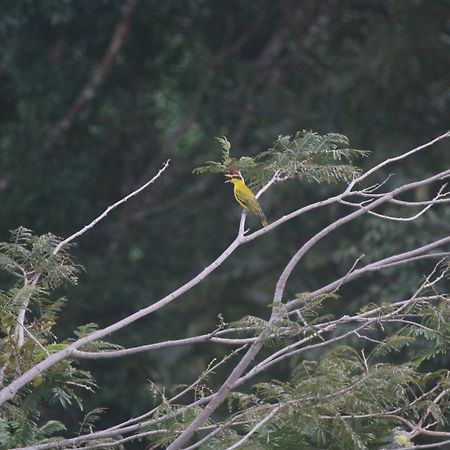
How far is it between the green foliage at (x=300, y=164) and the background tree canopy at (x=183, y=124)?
4012mm

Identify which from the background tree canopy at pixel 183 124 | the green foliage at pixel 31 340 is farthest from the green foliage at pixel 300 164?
the background tree canopy at pixel 183 124


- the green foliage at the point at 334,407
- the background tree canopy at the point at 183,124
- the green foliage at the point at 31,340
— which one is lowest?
the background tree canopy at the point at 183,124

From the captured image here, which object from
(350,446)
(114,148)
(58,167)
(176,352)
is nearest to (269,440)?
(350,446)

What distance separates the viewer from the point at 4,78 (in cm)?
945

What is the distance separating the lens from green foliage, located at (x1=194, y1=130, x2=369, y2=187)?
3459 millimetres

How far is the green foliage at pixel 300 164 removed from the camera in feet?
11.3

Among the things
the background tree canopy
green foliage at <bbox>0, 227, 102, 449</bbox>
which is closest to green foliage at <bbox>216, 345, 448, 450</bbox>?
green foliage at <bbox>0, 227, 102, 449</bbox>

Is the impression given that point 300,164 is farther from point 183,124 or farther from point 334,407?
point 183,124

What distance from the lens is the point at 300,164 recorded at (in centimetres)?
346

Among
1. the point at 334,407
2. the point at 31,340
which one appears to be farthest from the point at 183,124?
the point at 334,407

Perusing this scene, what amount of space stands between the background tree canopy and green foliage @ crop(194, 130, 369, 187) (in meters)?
4.01

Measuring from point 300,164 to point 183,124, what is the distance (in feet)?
20.8

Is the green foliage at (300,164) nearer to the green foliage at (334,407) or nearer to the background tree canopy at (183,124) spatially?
the green foliage at (334,407)

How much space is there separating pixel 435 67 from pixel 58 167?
319 centimetres
